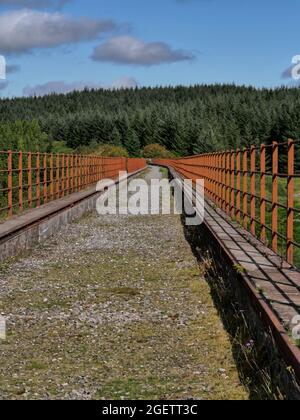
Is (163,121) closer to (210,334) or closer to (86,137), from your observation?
(86,137)

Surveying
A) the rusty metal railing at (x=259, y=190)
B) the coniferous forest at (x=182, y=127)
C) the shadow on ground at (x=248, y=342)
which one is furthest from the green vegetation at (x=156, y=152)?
the shadow on ground at (x=248, y=342)

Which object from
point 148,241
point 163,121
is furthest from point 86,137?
point 148,241

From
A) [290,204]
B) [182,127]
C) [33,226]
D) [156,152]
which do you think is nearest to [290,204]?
[290,204]

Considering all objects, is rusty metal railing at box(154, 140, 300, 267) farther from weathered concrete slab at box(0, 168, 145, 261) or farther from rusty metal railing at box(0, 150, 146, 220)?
rusty metal railing at box(0, 150, 146, 220)

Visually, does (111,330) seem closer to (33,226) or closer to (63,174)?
(33,226)

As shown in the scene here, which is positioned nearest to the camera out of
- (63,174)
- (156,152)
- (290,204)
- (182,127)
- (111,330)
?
(111,330)

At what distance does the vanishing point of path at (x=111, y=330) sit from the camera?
5316 millimetres

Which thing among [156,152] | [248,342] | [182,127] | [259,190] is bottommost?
[248,342]

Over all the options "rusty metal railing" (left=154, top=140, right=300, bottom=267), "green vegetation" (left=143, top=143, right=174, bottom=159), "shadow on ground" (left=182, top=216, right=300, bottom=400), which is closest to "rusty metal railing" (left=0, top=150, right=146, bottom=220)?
"rusty metal railing" (left=154, top=140, right=300, bottom=267)

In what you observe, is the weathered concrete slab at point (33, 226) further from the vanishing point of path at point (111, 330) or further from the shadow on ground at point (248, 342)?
the shadow on ground at point (248, 342)

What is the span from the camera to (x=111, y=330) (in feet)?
22.9

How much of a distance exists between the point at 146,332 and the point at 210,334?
660mm

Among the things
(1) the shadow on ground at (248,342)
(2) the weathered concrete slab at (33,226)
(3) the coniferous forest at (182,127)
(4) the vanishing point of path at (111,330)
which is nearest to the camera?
(1) the shadow on ground at (248,342)

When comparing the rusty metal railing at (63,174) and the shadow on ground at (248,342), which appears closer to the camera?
the shadow on ground at (248,342)
